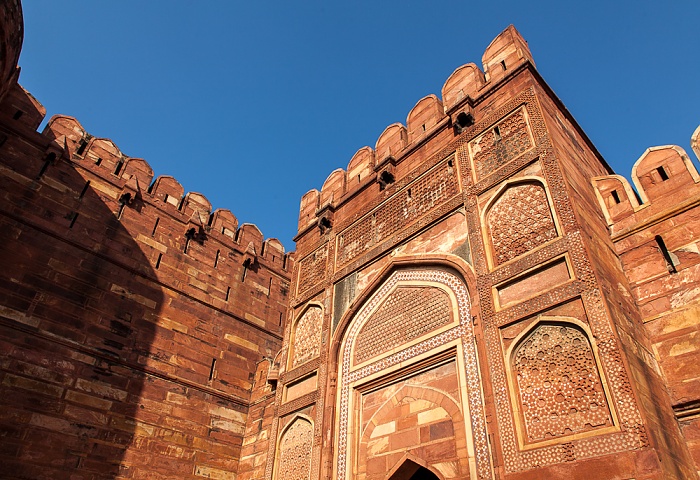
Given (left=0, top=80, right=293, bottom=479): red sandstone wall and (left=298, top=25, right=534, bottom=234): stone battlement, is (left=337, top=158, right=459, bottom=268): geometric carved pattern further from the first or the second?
(left=0, top=80, right=293, bottom=479): red sandstone wall

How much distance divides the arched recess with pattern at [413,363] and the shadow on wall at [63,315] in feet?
11.3

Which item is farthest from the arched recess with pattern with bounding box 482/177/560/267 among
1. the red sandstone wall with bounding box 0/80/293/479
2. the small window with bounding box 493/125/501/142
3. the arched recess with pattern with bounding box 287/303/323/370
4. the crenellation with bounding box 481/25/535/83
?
the red sandstone wall with bounding box 0/80/293/479

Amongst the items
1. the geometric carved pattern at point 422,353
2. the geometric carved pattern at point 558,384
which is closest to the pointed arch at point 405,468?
the geometric carved pattern at point 422,353

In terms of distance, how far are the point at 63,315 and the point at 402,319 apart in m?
5.07

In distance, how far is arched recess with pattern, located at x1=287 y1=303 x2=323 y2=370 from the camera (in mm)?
7305

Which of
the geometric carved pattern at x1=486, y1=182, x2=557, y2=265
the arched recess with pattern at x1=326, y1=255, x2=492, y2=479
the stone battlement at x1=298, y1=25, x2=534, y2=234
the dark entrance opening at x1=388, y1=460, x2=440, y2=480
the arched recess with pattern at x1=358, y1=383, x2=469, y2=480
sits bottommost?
the dark entrance opening at x1=388, y1=460, x2=440, y2=480

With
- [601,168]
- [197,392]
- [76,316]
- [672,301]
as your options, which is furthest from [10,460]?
[601,168]

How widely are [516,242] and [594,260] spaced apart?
863 millimetres

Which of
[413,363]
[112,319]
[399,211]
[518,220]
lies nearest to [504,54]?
[399,211]

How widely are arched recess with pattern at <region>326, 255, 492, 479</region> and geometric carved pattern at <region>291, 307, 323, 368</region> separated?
614 mm

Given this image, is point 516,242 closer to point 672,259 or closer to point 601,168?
point 672,259

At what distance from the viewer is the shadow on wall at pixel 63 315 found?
662cm

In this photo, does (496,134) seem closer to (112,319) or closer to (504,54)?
(504,54)

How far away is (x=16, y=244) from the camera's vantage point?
737 cm
